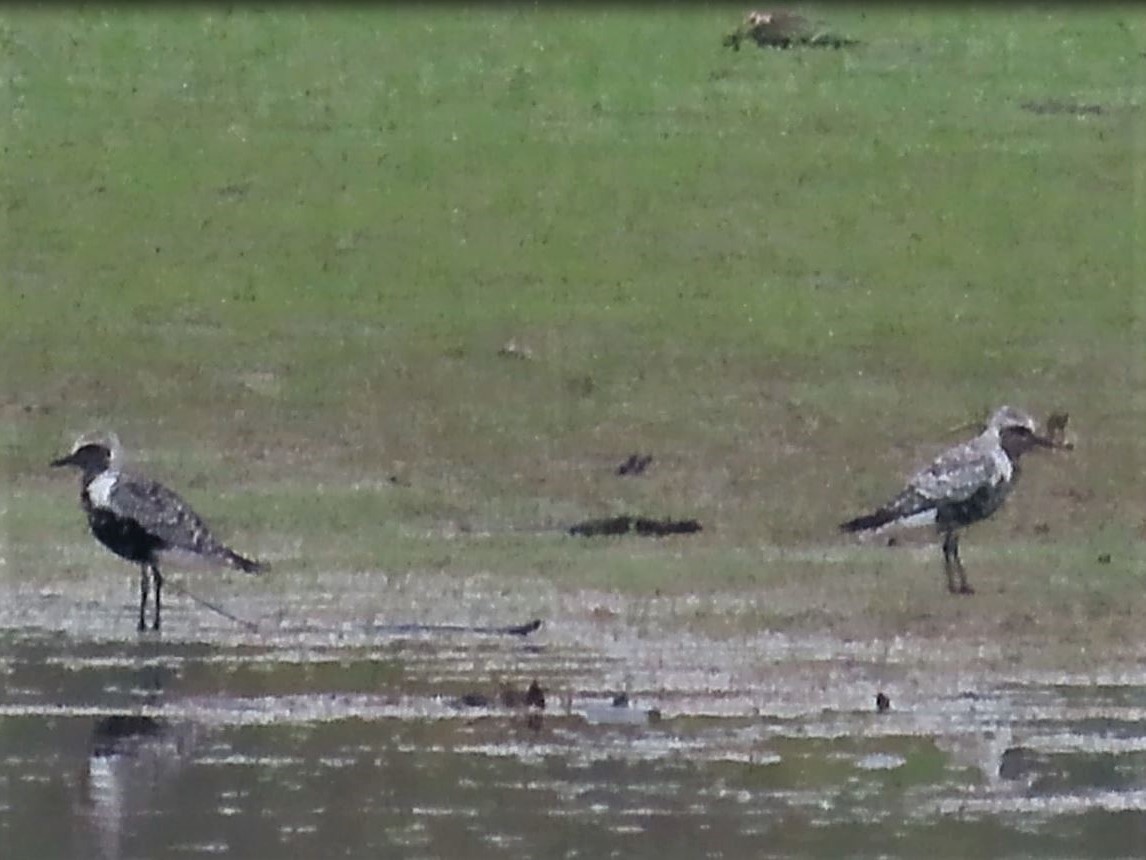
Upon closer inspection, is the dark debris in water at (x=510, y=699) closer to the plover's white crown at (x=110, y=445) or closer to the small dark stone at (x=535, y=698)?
the small dark stone at (x=535, y=698)

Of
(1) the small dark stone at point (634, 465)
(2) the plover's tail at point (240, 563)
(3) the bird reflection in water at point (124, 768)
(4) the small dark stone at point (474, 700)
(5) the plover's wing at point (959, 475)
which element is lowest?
(3) the bird reflection in water at point (124, 768)

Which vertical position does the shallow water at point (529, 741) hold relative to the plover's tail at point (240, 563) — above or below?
below

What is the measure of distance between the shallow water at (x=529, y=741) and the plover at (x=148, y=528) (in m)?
0.28

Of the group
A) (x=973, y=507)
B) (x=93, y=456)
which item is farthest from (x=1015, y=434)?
(x=93, y=456)

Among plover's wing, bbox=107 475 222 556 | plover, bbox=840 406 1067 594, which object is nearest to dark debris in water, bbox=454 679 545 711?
→ plover's wing, bbox=107 475 222 556

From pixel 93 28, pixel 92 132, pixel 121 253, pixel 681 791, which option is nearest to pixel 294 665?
pixel 681 791

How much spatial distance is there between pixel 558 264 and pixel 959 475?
4598mm

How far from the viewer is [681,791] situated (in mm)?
7996

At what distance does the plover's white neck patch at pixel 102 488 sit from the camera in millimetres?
11367

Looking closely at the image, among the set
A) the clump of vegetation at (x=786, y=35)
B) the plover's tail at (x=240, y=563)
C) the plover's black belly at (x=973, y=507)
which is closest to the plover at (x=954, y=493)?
the plover's black belly at (x=973, y=507)

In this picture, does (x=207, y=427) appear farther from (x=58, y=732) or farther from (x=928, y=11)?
(x=928, y=11)

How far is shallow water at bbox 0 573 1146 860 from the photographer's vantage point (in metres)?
7.59

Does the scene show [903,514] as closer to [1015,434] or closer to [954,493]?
[954,493]

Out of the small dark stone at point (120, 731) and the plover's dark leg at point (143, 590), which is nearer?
the small dark stone at point (120, 731)
